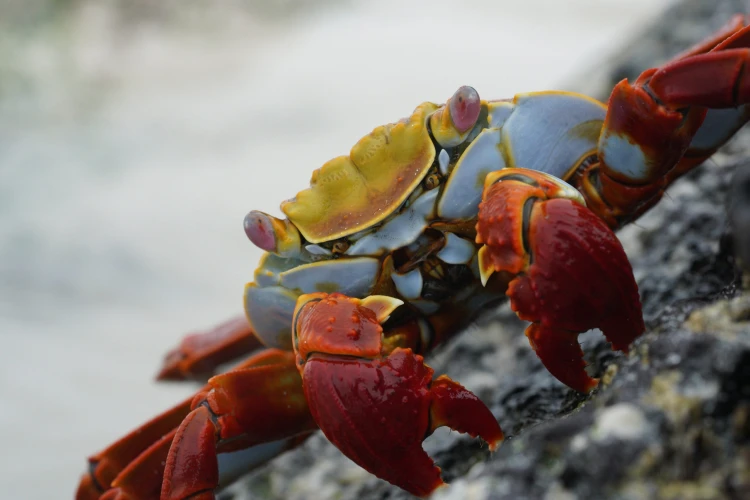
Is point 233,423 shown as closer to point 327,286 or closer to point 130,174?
point 327,286

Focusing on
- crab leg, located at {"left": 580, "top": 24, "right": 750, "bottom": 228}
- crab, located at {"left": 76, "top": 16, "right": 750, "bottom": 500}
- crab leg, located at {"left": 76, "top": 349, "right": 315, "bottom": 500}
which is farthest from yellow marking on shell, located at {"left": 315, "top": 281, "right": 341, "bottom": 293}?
crab leg, located at {"left": 580, "top": 24, "right": 750, "bottom": 228}

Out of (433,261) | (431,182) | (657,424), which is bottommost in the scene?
(657,424)

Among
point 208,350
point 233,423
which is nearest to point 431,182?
point 233,423

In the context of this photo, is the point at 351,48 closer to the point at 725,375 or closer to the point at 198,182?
the point at 198,182

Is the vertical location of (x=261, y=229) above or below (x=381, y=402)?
above

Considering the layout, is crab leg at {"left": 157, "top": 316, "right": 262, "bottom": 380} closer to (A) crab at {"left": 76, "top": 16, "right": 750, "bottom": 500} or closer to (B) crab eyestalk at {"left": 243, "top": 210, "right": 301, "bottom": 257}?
(A) crab at {"left": 76, "top": 16, "right": 750, "bottom": 500}

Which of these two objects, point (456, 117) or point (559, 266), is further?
point (456, 117)

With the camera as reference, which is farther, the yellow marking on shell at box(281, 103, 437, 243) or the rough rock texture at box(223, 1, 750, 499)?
the yellow marking on shell at box(281, 103, 437, 243)
